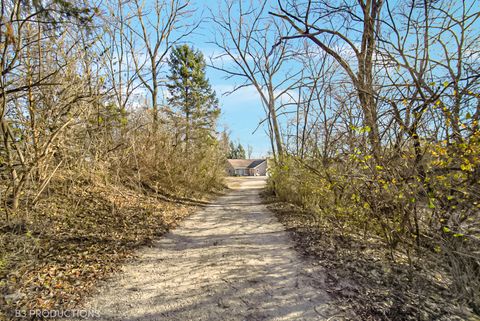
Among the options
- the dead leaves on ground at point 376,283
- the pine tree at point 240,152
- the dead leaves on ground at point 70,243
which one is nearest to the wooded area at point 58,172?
the dead leaves on ground at point 70,243

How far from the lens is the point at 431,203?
2.97 m

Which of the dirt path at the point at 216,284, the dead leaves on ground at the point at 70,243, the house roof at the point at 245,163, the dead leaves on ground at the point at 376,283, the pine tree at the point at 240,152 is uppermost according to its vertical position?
the pine tree at the point at 240,152

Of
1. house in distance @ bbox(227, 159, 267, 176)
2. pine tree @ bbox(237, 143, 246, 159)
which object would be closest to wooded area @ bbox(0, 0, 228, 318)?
house in distance @ bbox(227, 159, 267, 176)

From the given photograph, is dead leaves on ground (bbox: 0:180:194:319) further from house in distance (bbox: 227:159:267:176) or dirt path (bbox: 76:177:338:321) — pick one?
house in distance (bbox: 227:159:267:176)

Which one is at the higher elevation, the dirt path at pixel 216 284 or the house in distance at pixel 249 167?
the house in distance at pixel 249 167

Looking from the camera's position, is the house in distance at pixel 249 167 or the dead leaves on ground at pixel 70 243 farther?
the house in distance at pixel 249 167

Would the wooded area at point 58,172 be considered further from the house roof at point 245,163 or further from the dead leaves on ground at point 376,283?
the house roof at point 245,163

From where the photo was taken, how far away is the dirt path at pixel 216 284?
2584 millimetres

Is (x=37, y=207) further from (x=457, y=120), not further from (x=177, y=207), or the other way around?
(x=457, y=120)

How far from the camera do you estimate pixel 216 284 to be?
3.14 metres

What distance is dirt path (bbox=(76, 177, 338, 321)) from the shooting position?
258 centimetres

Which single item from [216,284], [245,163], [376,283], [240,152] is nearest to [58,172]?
[216,284]

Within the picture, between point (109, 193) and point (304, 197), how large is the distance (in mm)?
6388

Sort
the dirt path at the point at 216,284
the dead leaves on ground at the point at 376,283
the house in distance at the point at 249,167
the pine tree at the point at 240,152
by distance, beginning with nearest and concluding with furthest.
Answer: the dirt path at the point at 216,284, the dead leaves on ground at the point at 376,283, the house in distance at the point at 249,167, the pine tree at the point at 240,152
